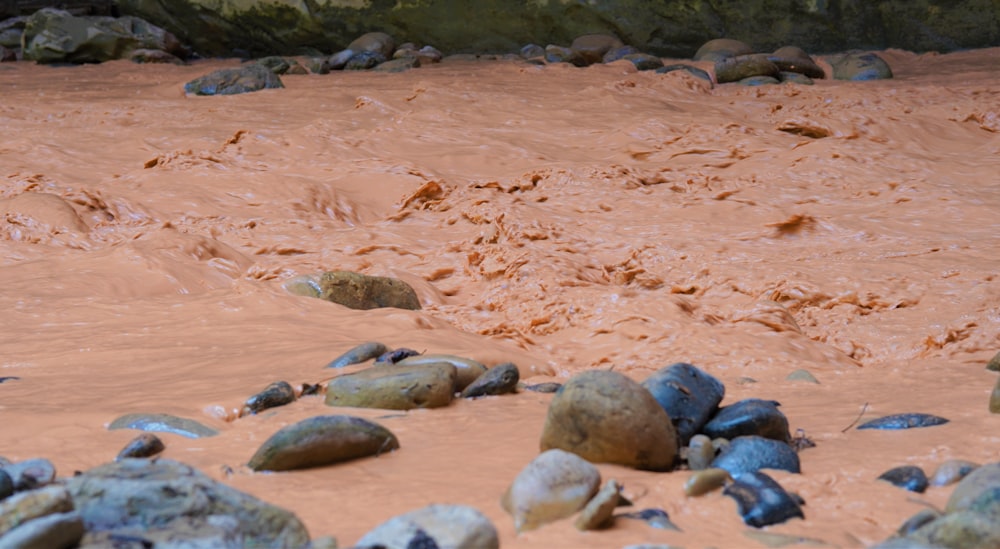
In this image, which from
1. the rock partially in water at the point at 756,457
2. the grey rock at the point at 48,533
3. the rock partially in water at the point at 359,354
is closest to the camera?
the grey rock at the point at 48,533

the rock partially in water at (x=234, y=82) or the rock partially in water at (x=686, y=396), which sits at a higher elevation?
the rock partially in water at (x=686, y=396)

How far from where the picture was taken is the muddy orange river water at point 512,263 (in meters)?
2.34

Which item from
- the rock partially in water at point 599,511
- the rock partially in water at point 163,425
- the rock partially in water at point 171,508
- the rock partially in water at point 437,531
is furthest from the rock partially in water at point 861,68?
the rock partially in water at point 171,508

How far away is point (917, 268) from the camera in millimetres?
4543

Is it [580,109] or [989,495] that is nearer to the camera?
[989,495]

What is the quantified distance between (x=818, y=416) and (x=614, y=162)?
3756mm

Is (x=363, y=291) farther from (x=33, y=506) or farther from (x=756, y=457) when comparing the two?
(x=33, y=506)

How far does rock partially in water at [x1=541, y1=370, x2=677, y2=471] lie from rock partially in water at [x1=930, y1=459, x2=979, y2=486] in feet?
1.84

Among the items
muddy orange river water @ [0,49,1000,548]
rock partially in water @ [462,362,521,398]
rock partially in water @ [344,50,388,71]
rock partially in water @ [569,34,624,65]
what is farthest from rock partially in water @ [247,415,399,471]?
rock partially in water @ [344,50,388,71]

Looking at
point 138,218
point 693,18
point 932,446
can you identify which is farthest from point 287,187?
point 693,18

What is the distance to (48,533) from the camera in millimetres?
1576

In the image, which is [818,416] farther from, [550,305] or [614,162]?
Result: [614,162]

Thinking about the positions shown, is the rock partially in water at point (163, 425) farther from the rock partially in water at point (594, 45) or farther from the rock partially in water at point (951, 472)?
the rock partially in water at point (594, 45)

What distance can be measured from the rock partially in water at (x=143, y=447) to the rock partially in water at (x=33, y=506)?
0.62 metres
